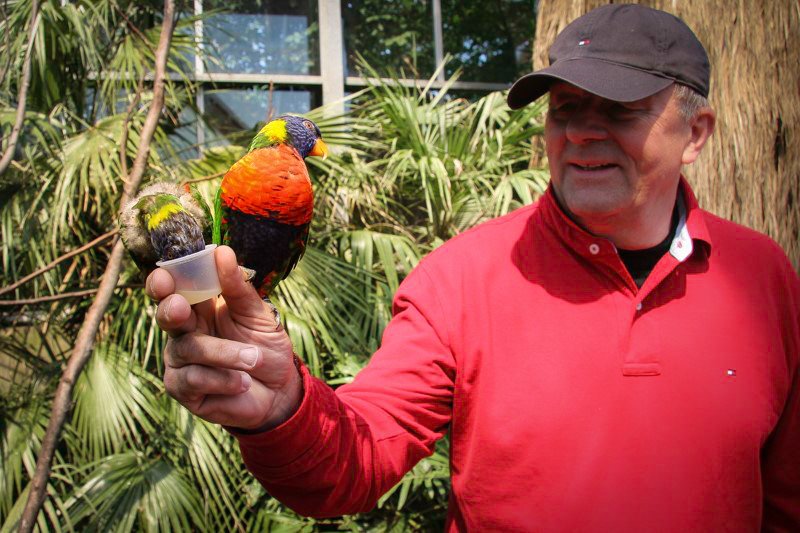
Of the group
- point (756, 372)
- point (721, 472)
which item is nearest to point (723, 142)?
point (756, 372)

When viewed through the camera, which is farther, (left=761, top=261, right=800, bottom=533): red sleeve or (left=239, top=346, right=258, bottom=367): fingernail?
(left=761, top=261, right=800, bottom=533): red sleeve

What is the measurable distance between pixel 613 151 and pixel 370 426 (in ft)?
2.25

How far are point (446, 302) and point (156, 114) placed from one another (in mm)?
1203

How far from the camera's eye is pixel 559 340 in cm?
112

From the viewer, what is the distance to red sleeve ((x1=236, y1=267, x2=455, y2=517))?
87 centimetres

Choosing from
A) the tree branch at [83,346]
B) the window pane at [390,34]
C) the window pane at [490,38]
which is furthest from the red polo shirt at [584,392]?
the window pane at [490,38]

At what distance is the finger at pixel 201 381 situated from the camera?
2.41 feet

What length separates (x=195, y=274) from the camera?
0.72 m

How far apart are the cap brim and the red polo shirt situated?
245mm

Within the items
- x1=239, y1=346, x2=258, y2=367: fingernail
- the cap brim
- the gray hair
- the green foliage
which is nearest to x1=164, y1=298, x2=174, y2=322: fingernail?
x1=239, y1=346, x2=258, y2=367: fingernail

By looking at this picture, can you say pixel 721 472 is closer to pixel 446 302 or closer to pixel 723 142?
pixel 446 302

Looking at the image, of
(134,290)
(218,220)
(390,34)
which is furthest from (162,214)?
(390,34)

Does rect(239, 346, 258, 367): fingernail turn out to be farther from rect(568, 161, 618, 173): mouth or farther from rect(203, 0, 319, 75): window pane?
rect(203, 0, 319, 75): window pane

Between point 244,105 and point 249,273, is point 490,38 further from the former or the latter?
point 249,273
